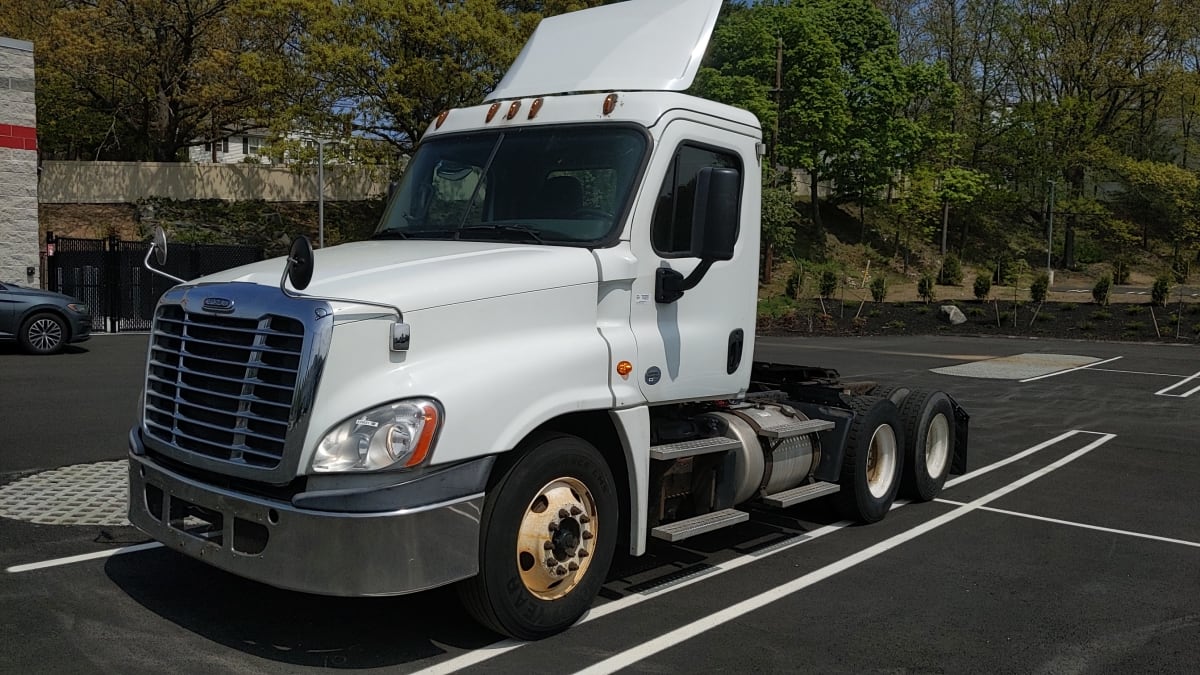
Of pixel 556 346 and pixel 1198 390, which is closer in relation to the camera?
pixel 556 346

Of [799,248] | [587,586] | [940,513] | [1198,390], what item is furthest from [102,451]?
[799,248]

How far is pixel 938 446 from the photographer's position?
8422 mm

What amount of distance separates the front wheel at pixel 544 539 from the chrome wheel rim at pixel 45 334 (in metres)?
16.4

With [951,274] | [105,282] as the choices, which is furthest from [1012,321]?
[105,282]

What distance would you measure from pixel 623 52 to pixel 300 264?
8.91ft

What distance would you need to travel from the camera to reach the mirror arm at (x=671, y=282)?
537 centimetres

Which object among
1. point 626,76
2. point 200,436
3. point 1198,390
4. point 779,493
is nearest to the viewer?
point 200,436

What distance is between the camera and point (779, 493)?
259 inches

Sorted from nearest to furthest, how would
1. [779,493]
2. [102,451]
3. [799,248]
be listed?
[779,493] → [102,451] → [799,248]

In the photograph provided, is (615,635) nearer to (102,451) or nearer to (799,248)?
(102,451)

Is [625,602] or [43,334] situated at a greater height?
[43,334]

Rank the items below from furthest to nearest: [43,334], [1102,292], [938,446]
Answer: [1102,292]
[43,334]
[938,446]

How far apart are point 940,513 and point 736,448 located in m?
2.85

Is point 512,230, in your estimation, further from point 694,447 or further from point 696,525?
point 696,525
